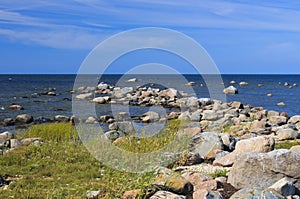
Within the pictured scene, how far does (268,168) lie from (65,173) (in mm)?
3913

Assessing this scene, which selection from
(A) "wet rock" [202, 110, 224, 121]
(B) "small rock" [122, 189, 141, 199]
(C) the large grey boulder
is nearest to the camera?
(B) "small rock" [122, 189, 141, 199]

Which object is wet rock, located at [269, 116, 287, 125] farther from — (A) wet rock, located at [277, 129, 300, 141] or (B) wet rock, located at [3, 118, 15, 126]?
(B) wet rock, located at [3, 118, 15, 126]

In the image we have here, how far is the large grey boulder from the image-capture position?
21.2 feet

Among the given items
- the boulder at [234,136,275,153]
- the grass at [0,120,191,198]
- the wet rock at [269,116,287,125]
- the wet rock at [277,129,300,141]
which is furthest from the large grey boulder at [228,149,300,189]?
the wet rock at [269,116,287,125]

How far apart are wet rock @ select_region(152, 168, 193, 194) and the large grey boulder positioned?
93 cm

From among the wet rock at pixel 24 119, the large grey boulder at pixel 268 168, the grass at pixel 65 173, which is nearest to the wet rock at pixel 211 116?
the wet rock at pixel 24 119

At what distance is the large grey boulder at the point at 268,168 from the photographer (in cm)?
645

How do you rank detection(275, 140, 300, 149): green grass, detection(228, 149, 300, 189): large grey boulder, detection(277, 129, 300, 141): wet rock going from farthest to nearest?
detection(277, 129, 300, 141): wet rock
detection(275, 140, 300, 149): green grass
detection(228, 149, 300, 189): large grey boulder

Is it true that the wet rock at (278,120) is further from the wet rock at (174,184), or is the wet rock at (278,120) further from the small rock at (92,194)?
the small rock at (92,194)

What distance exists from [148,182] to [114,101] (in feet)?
96.8

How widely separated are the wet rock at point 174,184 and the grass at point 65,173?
193 mm

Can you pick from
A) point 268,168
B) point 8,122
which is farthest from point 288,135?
point 8,122

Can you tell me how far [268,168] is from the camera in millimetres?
6457

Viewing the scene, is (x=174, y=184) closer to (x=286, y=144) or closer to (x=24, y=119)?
(x=286, y=144)
